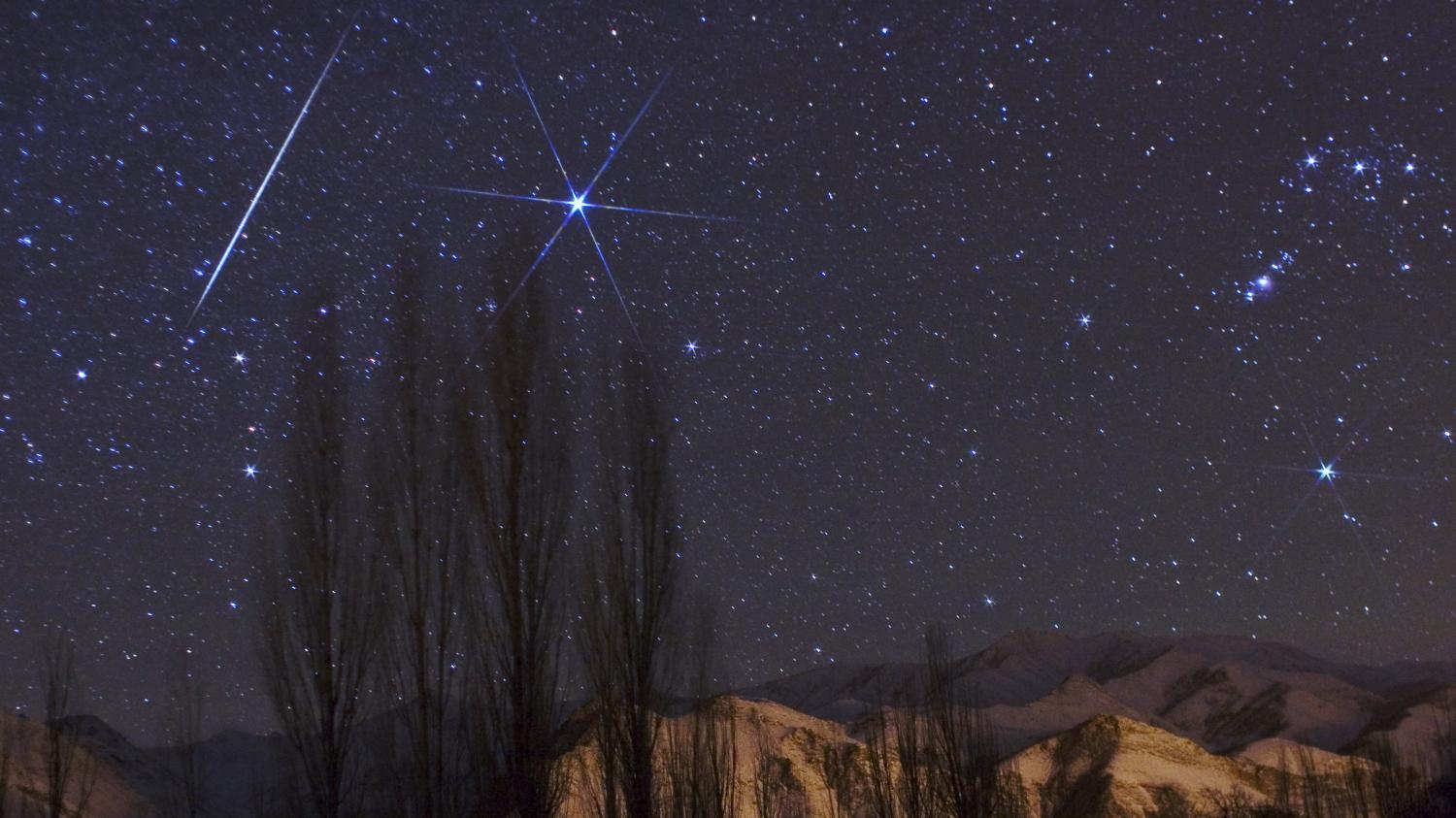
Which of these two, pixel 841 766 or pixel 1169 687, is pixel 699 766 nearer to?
pixel 841 766

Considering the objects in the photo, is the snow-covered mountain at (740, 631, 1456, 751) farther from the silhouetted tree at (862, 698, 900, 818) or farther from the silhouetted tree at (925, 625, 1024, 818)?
the silhouetted tree at (925, 625, 1024, 818)

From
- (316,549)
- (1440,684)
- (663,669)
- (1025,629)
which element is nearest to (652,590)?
(663,669)

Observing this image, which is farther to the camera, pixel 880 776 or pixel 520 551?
pixel 880 776

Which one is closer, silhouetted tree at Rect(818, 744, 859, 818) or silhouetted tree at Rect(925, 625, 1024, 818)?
silhouetted tree at Rect(925, 625, 1024, 818)

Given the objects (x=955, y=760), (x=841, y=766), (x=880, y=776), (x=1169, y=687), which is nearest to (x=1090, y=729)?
(x=841, y=766)

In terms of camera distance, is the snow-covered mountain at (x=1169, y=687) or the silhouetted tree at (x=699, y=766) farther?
the snow-covered mountain at (x=1169, y=687)

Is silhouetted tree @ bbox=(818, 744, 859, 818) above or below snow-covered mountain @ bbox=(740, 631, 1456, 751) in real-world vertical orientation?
below

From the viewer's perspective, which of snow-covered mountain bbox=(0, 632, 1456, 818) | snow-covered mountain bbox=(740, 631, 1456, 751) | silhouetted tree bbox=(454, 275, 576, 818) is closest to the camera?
silhouetted tree bbox=(454, 275, 576, 818)

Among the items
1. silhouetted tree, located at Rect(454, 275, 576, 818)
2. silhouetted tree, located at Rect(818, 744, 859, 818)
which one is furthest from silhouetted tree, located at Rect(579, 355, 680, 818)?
silhouetted tree, located at Rect(818, 744, 859, 818)

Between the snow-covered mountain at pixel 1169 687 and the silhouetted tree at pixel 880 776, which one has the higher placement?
the snow-covered mountain at pixel 1169 687

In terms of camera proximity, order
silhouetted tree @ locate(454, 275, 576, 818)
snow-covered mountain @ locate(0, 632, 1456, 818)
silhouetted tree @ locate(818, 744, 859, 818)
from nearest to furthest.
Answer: silhouetted tree @ locate(454, 275, 576, 818), silhouetted tree @ locate(818, 744, 859, 818), snow-covered mountain @ locate(0, 632, 1456, 818)

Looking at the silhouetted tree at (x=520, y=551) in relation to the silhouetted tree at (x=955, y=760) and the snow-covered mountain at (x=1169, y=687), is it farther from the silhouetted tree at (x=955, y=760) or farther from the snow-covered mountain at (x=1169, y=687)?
the snow-covered mountain at (x=1169, y=687)

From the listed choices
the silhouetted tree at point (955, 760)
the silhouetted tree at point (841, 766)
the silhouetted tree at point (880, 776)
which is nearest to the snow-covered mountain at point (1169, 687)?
the silhouetted tree at point (841, 766)

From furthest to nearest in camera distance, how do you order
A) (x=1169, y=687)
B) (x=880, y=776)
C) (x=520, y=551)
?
(x=1169, y=687) → (x=880, y=776) → (x=520, y=551)
